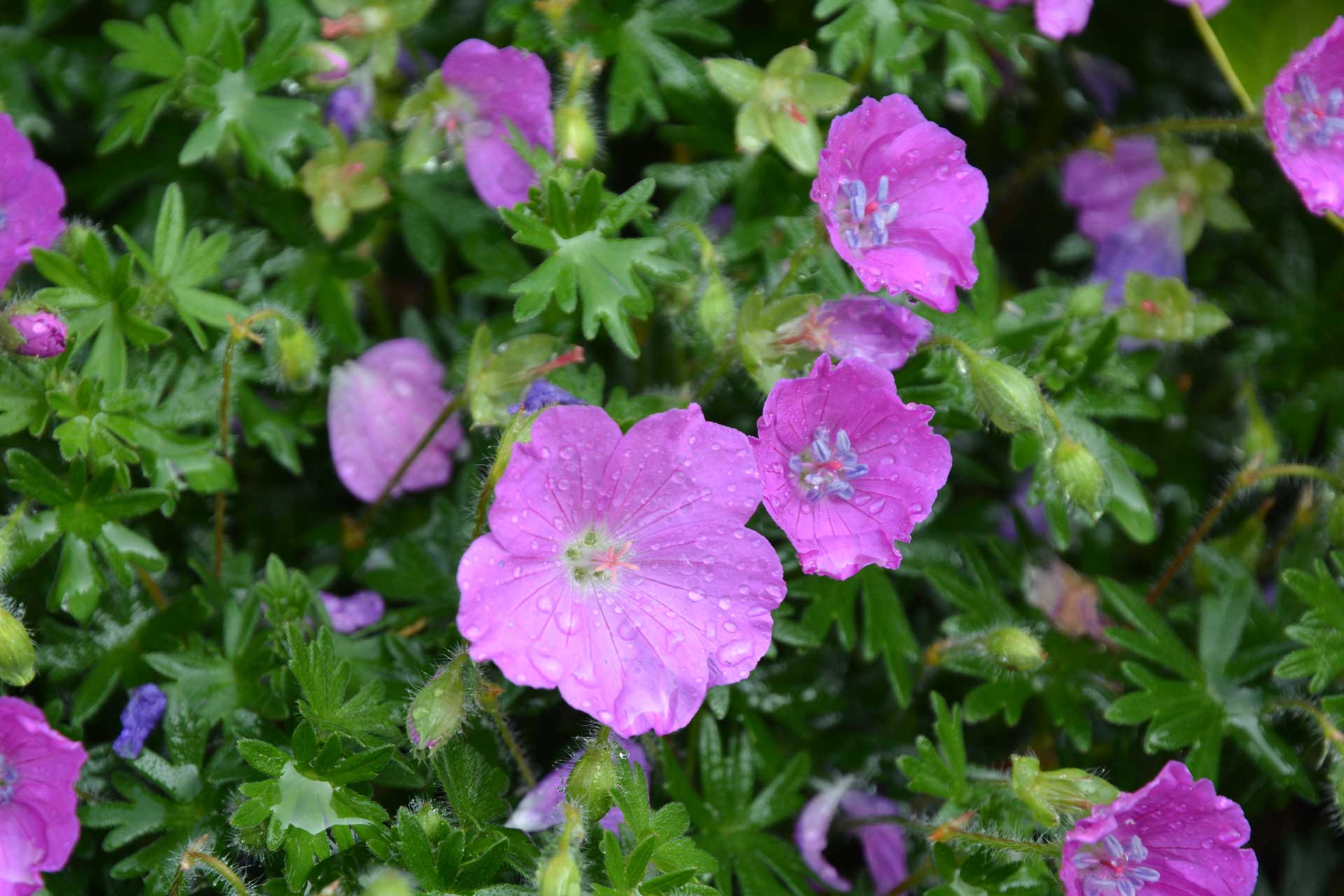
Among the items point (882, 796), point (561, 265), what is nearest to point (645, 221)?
point (561, 265)

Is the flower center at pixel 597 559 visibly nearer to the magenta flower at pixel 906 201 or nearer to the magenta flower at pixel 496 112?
the magenta flower at pixel 906 201

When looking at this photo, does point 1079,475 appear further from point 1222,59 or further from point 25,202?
→ point 25,202

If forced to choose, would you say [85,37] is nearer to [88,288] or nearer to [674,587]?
[88,288]

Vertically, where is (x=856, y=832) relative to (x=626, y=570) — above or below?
below

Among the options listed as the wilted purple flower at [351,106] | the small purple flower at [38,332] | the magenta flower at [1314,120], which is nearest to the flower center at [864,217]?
the magenta flower at [1314,120]

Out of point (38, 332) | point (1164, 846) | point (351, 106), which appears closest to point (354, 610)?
point (38, 332)

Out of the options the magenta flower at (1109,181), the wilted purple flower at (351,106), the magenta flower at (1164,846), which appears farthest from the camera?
the magenta flower at (1109,181)
